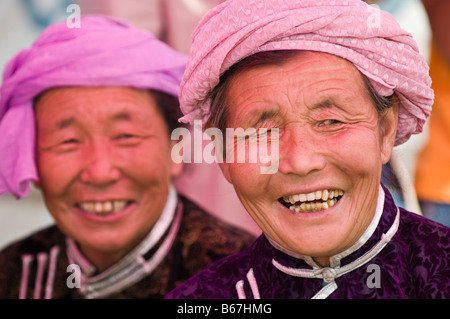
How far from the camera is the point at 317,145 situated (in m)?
1.63

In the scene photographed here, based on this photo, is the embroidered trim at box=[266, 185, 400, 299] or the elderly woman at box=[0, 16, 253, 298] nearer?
the embroidered trim at box=[266, 185, 400, 299]

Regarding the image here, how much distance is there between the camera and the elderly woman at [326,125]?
63.7 inches

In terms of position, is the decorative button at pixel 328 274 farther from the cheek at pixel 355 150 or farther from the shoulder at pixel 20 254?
the shoulder at pixel 20 254

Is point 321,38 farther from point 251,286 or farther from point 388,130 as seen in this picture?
point 251,286

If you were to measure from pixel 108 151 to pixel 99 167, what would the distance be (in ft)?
0.23

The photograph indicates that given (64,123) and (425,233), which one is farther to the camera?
(64,123)

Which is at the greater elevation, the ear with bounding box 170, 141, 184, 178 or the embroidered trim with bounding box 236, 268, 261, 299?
the ear with bounding box 170, 141, 184, 178

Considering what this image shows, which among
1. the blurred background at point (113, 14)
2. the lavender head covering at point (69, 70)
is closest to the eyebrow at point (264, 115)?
the lavender head covering at point (69, 70)

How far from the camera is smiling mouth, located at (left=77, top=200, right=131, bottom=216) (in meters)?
2.36

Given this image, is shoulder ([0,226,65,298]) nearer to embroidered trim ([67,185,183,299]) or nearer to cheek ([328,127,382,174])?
embroidered trim ([67,185,183,299])

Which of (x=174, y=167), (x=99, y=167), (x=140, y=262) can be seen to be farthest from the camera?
(x=174, y=167)

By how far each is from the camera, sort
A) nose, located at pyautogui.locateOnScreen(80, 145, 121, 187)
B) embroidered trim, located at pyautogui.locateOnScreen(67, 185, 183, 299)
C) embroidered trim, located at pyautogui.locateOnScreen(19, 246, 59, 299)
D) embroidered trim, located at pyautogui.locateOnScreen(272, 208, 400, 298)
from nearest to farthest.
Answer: embroidered trim, located at pyautogui.locateOnScreen(272, 208, 400, 298), nose, located at pyautogui.locateOnScreen(80, 145, 121, 187), embroidered trim, located at pyautogui.locateOnScreen(67, 185, 183, 299), embroidered trim, located at pyautogui.locateOnScreen(19, 246, 59, 299)

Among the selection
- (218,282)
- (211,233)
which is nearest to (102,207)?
(211,233)

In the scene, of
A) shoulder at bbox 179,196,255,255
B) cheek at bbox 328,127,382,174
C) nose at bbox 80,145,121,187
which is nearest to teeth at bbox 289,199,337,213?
cheek at bbox 328,127,382,174
